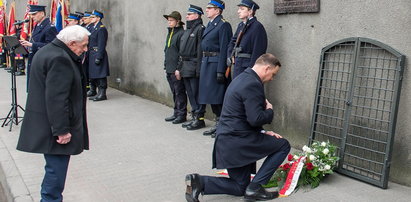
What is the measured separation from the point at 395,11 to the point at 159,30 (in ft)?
19.1

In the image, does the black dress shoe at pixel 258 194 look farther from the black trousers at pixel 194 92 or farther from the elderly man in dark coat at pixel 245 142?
the black trousers at pixel 194 92

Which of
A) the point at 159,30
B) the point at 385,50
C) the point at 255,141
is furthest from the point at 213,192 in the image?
the point at 159,30

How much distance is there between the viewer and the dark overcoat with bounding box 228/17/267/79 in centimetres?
592

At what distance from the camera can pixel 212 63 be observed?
21.9ft

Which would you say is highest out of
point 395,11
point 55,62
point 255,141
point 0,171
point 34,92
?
point 395,11

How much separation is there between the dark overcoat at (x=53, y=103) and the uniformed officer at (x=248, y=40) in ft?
8.97

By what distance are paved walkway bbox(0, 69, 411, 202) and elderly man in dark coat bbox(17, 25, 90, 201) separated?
0.75m

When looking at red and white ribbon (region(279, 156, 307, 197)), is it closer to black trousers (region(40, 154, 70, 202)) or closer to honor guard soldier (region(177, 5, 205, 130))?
black trousers (region(40, 154, 70, 202))

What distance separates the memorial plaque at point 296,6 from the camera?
17.9 feet

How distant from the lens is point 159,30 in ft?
31.1

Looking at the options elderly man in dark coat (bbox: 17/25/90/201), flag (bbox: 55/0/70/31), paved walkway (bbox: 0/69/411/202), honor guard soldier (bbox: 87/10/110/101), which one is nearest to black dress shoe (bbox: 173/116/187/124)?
paved walkway (bbox: 0/69/411/202)

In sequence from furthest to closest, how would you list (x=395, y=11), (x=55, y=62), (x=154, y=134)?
(x=154, y=134) → (x=395, y=11) → (x=55, y=62)

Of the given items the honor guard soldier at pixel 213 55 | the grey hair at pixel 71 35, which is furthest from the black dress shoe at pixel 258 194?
the honor guard soldier at pixel 213 55

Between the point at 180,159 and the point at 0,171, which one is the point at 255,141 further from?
the point at 0,171
